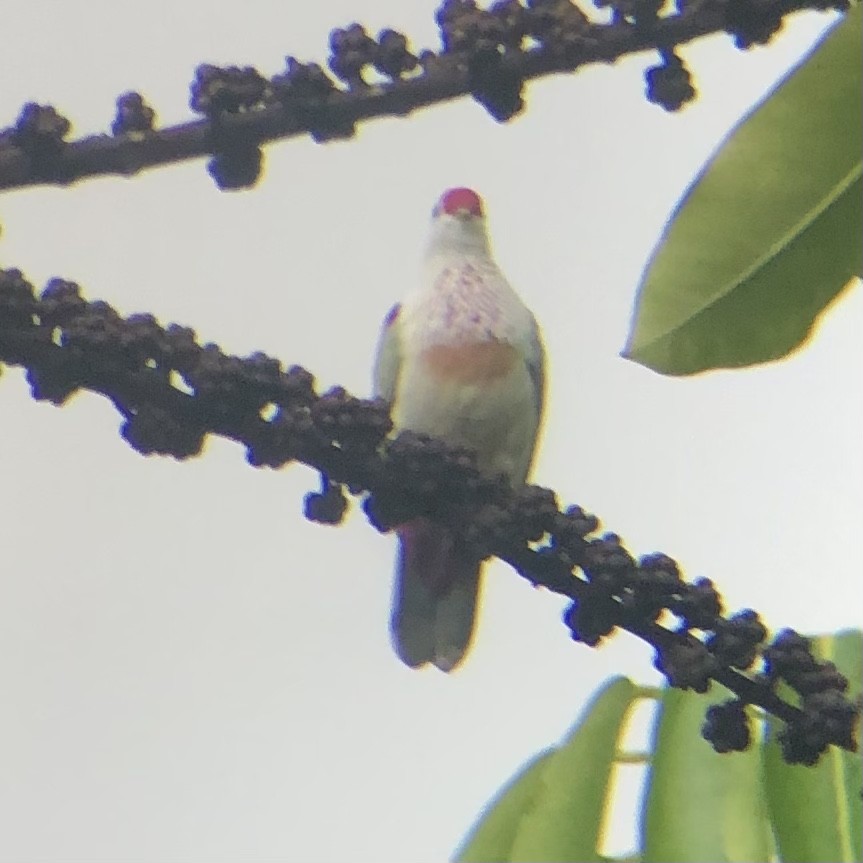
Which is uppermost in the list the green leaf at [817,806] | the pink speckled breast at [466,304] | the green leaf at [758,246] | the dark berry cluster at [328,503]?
the pink speckled breast at [466,304]

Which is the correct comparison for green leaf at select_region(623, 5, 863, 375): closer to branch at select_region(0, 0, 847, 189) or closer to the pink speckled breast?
branch at select_region(0, 0, 847, 189)

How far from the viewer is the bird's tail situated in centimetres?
168

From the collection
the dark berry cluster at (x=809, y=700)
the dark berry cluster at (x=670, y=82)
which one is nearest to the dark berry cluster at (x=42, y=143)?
the dark berry cluster at (x=670, y=82)

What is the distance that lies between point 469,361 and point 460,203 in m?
0.34

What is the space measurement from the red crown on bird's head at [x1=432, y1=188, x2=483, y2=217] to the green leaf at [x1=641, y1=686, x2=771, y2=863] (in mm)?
814

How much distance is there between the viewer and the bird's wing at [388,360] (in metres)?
1.60

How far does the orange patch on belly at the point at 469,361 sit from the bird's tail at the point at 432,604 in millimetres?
222

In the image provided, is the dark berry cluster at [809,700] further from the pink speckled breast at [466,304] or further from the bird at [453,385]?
the pink speckled breast at [466,304]

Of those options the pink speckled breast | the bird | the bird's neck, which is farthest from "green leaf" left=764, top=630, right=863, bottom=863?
the bird's neck

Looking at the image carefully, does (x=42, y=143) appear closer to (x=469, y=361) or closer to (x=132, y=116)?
(x=132, y=116)

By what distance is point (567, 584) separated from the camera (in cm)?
85

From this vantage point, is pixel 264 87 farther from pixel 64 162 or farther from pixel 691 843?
pixel 691 843

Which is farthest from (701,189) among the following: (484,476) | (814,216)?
(484,476)

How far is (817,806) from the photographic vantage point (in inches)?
42.9
